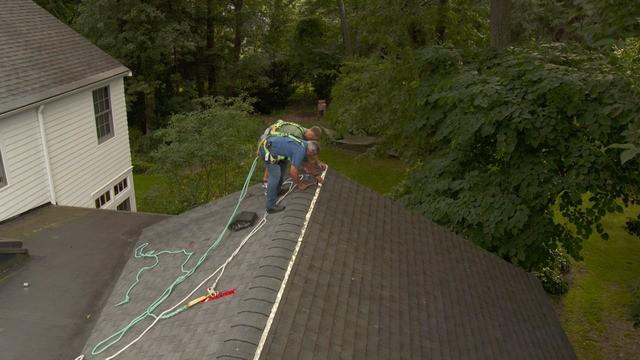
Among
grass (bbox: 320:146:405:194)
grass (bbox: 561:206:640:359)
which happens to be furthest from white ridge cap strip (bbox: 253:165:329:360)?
grass (bbox: 320:146:405:194)

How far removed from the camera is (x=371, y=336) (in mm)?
5379

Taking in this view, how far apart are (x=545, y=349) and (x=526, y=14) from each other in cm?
2259

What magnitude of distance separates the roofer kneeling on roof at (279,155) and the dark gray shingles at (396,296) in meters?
0.67

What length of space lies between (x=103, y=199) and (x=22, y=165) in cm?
436

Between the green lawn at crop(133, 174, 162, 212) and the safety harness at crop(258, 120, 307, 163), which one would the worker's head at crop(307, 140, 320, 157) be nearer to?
the safety harness at crop(258, 120, 307, 163)

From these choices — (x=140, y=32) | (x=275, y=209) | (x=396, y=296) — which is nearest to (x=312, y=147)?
(x=275, y=209)

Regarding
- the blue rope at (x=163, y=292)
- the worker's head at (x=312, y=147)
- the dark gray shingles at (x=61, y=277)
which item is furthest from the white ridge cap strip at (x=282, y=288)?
the dark gray shingles at (x=61, y=277)

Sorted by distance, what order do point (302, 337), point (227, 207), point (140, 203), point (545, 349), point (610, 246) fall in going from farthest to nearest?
point (140, 203) < point (610, 246) < point (227, 207) < point (545, 349) < point (302, 337)

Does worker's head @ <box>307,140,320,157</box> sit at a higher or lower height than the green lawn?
higher

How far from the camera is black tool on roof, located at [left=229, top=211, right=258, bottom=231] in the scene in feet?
23.4

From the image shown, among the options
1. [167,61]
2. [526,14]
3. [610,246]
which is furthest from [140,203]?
[526,14]

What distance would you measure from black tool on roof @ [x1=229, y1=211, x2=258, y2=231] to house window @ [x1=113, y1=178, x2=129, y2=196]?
1165 cm

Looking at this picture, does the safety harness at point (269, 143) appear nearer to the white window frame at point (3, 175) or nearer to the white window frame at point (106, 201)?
the white window frame at point (3, 175)

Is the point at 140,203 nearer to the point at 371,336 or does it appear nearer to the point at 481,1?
the point at 481,1
